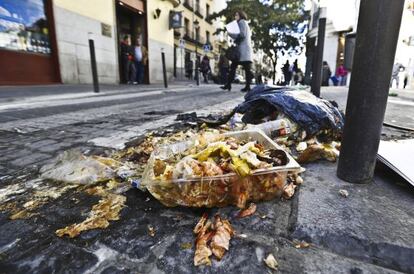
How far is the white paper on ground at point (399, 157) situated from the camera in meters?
1.37

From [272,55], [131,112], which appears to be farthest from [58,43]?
[272,55]

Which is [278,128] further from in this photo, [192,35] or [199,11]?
[199,11]

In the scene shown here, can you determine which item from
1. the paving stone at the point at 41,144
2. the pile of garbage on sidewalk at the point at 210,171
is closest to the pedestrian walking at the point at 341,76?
the pile of garbage on sidewalk at the point at 210,171

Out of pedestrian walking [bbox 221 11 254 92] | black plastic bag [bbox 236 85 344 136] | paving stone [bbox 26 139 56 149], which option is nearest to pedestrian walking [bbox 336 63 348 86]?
pedestrian walking [bbox 221 11 254 92]

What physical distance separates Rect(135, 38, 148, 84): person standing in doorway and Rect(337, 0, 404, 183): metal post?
34.4 feet

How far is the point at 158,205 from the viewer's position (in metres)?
1.26

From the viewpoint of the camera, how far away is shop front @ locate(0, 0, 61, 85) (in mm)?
6677

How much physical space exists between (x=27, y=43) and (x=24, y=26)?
1.31 ft

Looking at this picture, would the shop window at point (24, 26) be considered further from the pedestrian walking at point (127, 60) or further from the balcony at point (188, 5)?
the balcony at point (188, 5)

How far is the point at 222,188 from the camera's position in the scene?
1175 mm

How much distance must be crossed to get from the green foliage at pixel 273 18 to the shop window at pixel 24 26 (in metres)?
18.3

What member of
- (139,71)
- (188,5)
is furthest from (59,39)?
(188,5)

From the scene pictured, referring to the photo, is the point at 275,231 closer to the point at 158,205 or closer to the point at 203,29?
the point at 158,205

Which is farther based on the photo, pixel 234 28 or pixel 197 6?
pixel 197 6
